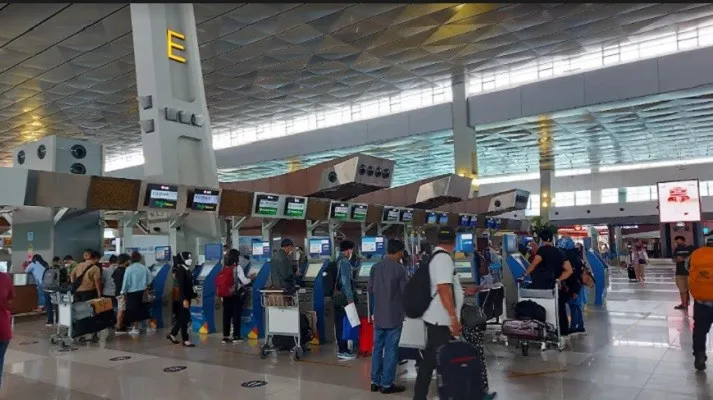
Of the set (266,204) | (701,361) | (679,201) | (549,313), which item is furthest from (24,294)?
(679,201)

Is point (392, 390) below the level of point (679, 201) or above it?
below

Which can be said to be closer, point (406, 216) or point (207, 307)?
point (207, 307)

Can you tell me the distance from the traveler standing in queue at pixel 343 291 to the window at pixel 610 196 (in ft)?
113

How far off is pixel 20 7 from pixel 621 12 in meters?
13.9

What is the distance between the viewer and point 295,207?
1223 cm

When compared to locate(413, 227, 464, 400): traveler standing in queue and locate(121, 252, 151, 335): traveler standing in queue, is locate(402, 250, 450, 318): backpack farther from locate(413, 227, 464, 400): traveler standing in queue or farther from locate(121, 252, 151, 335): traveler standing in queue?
locate(121, 252, 151, 335): traveler standing in queue

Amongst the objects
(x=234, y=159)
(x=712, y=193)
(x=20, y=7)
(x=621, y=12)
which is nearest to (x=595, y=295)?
(x=621, y=12)

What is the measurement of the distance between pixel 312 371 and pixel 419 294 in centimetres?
267

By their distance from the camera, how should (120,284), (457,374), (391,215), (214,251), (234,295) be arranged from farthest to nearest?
(391,215), (214,251), (120,284), (234,295), (457,374)

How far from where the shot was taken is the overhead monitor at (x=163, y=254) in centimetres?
1100

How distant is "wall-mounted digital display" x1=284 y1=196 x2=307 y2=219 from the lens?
12078 millimetres

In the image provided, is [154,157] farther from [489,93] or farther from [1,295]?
[489,93]

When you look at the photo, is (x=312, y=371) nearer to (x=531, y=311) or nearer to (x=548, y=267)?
(x=531, y=311)

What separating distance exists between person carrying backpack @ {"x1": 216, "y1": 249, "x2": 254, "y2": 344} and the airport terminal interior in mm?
60
